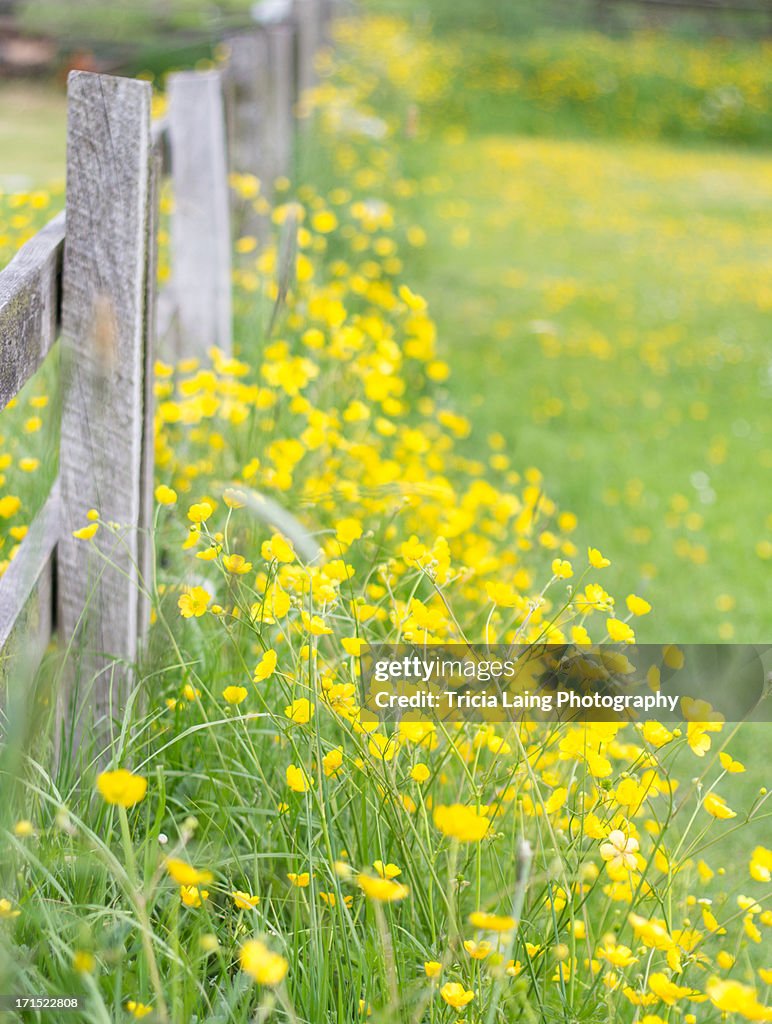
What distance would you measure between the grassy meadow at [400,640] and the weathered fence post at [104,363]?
0.07 m

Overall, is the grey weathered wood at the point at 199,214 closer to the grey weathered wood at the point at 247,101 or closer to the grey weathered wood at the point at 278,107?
the grey weathered wood at the point at 247,101

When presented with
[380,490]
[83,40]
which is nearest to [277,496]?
[380,490]

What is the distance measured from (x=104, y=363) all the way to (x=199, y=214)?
5.86 ft

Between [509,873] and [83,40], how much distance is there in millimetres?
14104

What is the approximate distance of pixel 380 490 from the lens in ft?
7.84

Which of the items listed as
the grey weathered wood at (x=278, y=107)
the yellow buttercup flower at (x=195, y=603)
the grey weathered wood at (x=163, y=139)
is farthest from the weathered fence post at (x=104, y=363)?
the grey weathered wood at (x=278, y=107)

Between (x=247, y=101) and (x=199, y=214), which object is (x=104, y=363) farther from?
(x=247, y=101)

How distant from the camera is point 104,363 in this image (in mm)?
1814

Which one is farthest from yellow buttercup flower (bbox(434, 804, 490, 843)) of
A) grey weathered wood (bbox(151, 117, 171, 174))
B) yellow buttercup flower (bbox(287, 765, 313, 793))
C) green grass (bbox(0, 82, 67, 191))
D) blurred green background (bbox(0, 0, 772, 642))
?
green grass (bbox(0, 82, 67, 191))

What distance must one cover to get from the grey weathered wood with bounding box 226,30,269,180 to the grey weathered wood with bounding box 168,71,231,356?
112cm

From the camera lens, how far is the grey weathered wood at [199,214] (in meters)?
3.30

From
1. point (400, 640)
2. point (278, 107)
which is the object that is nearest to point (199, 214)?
point (400, 640)

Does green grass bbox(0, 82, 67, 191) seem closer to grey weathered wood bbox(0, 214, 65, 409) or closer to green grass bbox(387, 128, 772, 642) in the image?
green grass bbox(387, 128, 772, 642)

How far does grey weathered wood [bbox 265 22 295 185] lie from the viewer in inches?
213
